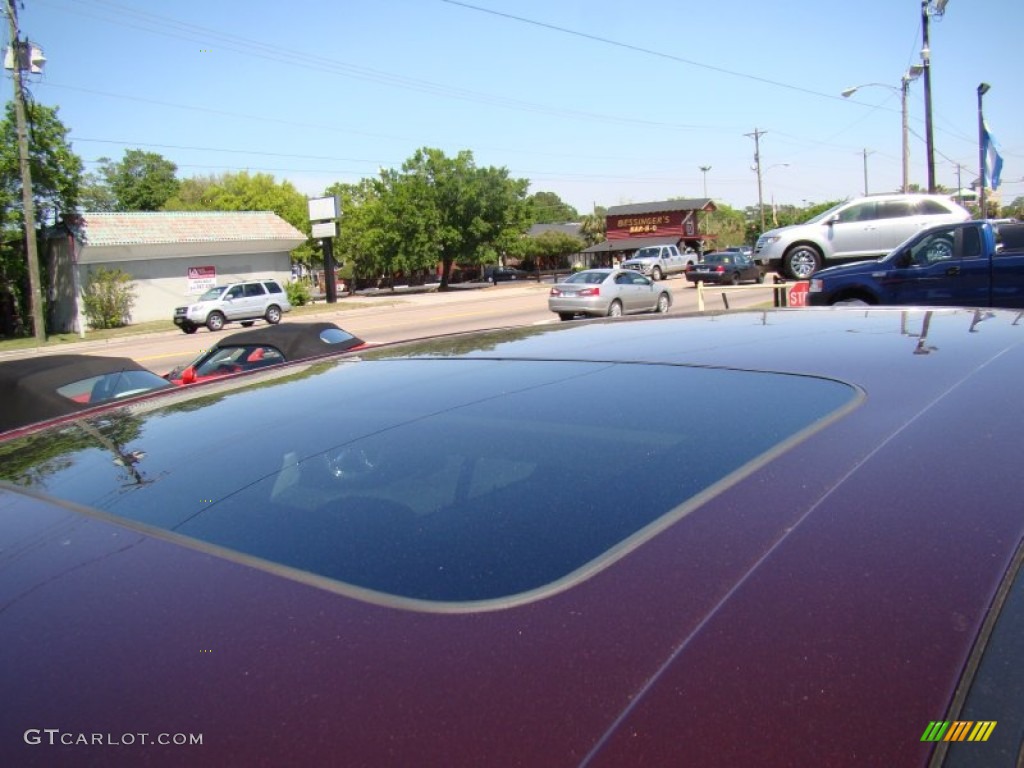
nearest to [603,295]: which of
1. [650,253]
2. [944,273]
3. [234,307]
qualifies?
[944,273]

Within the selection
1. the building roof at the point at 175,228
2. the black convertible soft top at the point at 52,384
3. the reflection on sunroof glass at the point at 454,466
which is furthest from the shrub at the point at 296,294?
the reflection on sunroof glass at the point at 454,466

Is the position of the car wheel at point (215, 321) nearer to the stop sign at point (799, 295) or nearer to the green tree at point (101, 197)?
the stop sign at point (799, 295)

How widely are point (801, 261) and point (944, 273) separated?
703 cm

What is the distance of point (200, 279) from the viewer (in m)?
37.8

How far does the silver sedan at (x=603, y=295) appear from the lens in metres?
22.3

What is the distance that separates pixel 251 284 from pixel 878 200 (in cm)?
2270

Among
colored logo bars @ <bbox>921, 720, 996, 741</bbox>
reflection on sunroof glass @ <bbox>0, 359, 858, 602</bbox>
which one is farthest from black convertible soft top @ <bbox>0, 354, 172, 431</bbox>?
colored logo bars @ <bbox>921, 720, 996, 741</bbox>

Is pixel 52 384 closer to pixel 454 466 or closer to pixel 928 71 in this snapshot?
pixel 454 466

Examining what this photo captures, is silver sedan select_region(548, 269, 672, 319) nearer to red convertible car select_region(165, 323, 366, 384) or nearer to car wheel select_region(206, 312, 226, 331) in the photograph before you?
car wheel select_region(206, 312, 226, 331)

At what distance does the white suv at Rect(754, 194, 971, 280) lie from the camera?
17125 mm

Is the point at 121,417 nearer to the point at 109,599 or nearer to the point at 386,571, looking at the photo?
the point at 109,599

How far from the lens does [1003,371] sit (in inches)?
86.2

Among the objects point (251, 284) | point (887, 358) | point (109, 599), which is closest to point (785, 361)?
point (887, 358)

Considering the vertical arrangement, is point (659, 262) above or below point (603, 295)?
above
